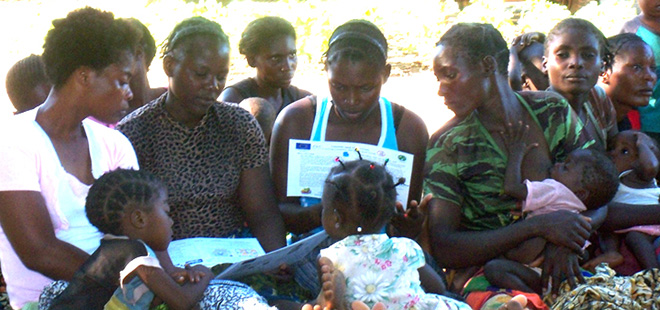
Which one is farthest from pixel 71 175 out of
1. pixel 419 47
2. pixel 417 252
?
pixel 419 47

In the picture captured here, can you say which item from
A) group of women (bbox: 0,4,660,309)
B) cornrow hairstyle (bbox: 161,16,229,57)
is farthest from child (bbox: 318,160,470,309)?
cornrow hairstyle (bbox: 161,16,229,57)

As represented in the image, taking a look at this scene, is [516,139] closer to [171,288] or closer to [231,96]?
[171,288]

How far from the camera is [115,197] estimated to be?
309 cm

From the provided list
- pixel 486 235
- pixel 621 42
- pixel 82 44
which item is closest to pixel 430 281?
pixel 486 235

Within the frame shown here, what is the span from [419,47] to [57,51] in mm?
7187

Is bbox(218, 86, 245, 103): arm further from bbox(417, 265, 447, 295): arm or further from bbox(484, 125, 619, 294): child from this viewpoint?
bbox(417, 265, 447, 295): arm

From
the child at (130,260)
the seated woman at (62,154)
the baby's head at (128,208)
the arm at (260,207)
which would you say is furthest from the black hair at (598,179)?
the seated woman at (62,154)

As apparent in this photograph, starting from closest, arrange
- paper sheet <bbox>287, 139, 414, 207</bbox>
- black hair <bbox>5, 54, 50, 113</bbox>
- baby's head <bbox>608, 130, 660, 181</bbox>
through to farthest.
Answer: paper sheet <bbox>287, 139, 414, 207</bbox> → baby's head <bbox>608, 130, 660, 181</bbox> → black hair <bbox>5, 54, 50, 113</bbox>

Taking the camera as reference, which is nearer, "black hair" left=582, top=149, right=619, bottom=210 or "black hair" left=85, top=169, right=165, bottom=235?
"black hair" left=85, top=169, right=165, bottom=235

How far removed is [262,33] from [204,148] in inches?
67.4

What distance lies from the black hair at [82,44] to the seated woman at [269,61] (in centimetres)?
178

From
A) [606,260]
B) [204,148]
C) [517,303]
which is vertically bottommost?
[606,260]

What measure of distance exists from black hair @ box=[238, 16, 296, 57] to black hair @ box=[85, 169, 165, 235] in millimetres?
2288

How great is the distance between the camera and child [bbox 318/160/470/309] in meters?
3.00
